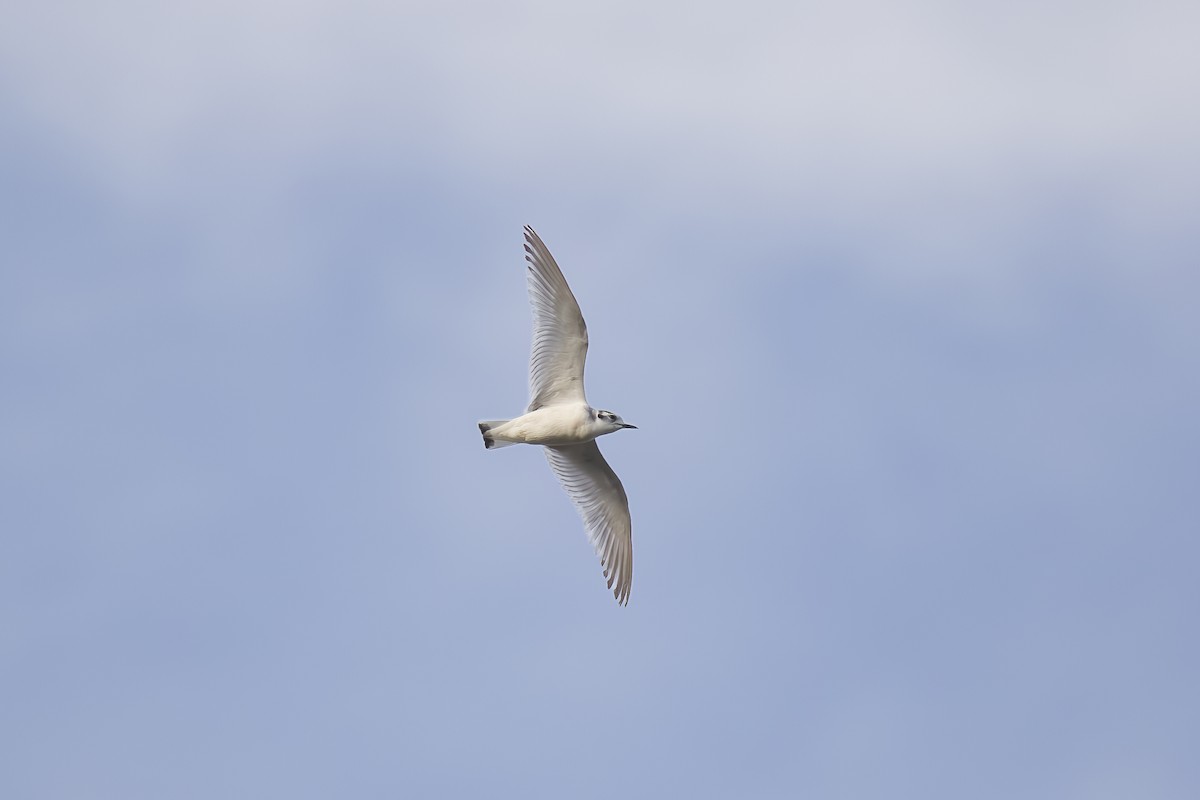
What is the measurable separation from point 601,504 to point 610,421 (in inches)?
85.1

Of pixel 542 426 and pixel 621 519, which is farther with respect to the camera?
pixel 621 519

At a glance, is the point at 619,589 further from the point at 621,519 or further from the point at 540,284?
the point at 540,284

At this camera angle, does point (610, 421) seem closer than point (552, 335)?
No

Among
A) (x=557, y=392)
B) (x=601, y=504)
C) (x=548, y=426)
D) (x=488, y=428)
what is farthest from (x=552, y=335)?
(x=601, y=504)

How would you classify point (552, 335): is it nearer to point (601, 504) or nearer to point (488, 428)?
point (488, 428)

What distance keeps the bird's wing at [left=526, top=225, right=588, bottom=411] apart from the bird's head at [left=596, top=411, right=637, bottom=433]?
0.40 m

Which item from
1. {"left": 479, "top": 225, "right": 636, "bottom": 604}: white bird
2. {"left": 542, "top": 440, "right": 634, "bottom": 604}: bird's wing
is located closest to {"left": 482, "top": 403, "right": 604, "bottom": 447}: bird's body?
{"left": 479, "top": 225, "right": 636, "bottom": 604}: white bird

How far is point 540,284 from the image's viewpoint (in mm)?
25219

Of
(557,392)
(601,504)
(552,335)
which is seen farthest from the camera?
(601,504)

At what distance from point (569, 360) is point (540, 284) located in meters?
1.42

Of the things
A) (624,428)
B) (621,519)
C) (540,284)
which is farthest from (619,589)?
(540,284)

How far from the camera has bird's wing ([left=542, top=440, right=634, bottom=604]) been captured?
2750 centimetres

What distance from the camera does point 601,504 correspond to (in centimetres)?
2773

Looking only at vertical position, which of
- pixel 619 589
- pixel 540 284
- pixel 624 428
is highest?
pixel 540 284
